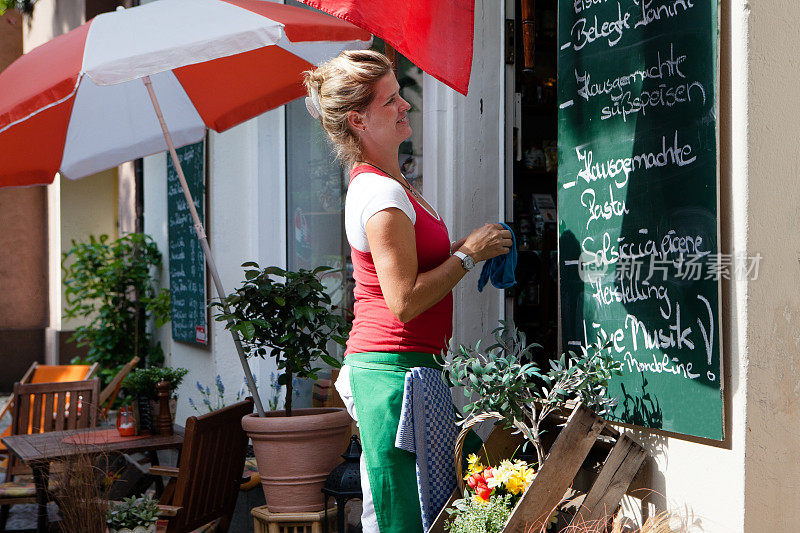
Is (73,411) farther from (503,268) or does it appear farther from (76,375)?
(503,268)

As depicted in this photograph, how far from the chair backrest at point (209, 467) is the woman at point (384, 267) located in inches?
47.9

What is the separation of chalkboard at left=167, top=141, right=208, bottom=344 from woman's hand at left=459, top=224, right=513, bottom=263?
4.04 meters

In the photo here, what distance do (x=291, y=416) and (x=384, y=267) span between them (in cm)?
181

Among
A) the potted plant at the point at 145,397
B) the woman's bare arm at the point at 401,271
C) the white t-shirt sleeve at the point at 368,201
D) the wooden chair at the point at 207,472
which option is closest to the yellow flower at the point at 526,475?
the woman's bare arm at the point at 401,271

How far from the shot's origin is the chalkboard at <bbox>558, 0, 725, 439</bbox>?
2215mm

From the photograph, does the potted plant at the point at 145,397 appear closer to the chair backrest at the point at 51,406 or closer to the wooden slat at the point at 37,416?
the chair backrest at the point at 51,406

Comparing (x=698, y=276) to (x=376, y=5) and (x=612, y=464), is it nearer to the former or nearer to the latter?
(x=612, y=464)

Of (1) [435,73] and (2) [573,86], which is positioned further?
(2) [573,86]

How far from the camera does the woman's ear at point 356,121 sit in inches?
98.4

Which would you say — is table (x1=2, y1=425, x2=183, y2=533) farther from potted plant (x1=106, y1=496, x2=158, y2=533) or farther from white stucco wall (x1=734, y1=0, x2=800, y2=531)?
white stucco wall (x1=734, y1=0, x2=800, y2=531)

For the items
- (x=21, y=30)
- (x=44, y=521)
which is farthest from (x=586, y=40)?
(x=21, y=30)

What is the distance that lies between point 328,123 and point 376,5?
14.7 inches

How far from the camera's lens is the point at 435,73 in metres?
2.43

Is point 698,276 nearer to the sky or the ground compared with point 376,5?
nearer to the ground
